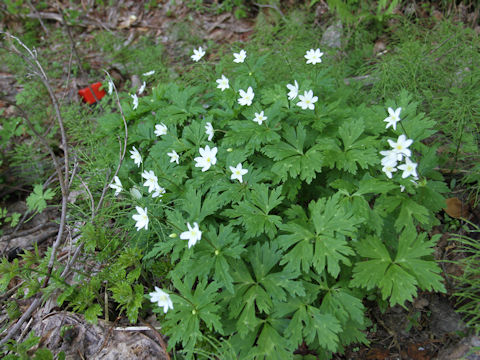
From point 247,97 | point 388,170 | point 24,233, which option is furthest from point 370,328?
point 24,233

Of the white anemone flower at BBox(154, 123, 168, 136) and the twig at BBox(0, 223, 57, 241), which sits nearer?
the white anemone flower at BBox(154, 123, 168, 136)

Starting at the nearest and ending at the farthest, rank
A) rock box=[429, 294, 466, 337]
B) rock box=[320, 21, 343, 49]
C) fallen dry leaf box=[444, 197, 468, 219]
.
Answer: rock box=[429, 294, 466, 337] < fallen dry leaf box=[444, 197, 468, 219] < rock box=[320, 21, 343, 49]

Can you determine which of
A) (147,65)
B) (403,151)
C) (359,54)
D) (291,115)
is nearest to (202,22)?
(147,65)

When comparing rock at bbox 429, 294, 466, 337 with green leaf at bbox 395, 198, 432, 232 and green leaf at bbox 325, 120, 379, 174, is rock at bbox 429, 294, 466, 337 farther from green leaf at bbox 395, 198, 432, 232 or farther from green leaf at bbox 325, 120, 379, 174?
green leaf at bbox 325, 120, 379, 174

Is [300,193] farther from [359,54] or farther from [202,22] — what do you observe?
[202,22]

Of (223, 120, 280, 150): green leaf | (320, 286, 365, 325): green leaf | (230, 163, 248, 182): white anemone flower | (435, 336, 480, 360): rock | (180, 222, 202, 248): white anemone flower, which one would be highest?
(223, 120, 280, 150): green leaf

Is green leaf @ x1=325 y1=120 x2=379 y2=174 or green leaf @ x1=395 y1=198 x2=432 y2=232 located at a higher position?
green leaf @ x1=325 y1=120 x2=379 y2=174

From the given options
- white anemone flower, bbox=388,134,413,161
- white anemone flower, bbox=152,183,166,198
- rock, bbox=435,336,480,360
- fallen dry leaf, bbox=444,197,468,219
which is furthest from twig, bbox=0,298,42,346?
fallen dry leaf, bbox=444,197,468,219
